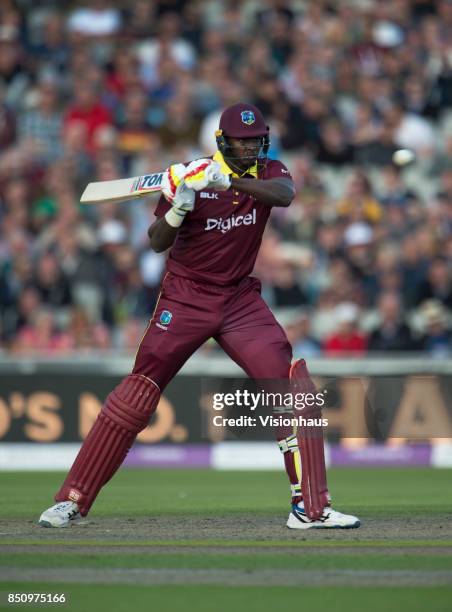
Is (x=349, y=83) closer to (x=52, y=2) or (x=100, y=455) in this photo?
(x=52, y=2)

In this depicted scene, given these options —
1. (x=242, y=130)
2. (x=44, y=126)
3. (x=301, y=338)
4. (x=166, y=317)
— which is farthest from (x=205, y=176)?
(x=44, y=126)

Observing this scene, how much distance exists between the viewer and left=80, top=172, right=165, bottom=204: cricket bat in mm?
7754

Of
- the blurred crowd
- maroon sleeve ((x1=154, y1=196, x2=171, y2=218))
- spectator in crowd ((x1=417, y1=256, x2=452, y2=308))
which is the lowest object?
maroon sleeve ((x1=154, y1=196, x2=171, y2=218))

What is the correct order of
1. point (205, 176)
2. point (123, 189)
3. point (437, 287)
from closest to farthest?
point (205, 176) → point (123, 189) → point (437, 287)

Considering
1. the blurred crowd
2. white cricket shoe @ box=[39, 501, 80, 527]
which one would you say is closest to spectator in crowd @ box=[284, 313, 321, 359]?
the blurred crowd

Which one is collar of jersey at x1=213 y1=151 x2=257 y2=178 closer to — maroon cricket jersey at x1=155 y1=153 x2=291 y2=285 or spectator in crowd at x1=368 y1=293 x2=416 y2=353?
maroon cricket jersey at x1=155 y1=153 x2=291 y2=285

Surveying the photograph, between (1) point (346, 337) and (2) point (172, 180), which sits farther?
(1) point (346, 337)

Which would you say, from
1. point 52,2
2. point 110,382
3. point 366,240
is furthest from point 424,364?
point 52,2

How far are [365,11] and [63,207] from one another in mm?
5125

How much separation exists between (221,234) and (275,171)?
1.58 feet

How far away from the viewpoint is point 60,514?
7711 mm

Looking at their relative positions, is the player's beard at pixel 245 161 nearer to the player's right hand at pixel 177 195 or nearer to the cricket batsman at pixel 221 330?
the cricket batsman at pixel 221 330

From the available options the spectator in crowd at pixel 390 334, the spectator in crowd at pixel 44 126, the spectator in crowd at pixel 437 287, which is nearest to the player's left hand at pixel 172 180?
the spectator in crowd at pixel 390 334

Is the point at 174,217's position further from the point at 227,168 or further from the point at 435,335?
the point at 435,335
